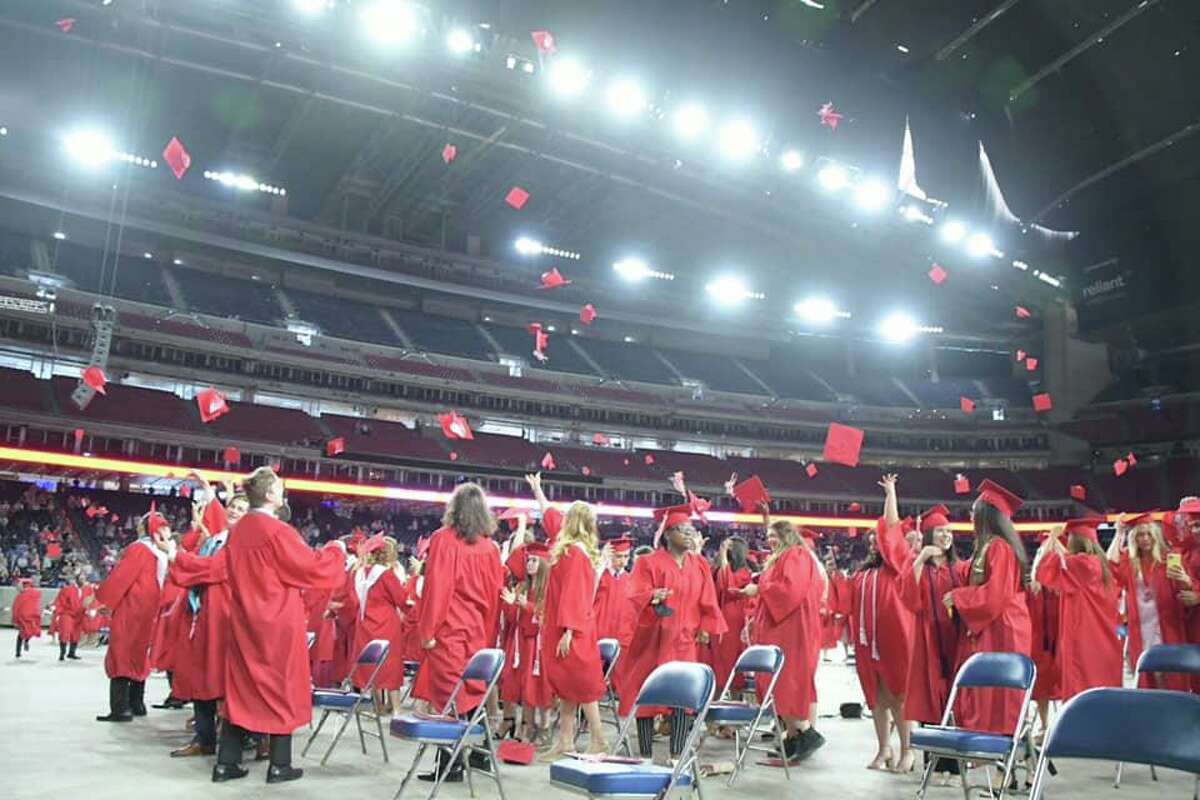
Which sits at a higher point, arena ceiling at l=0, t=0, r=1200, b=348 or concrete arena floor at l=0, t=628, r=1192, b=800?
arena ceiling at l=0, t=0, r=1200, b=348

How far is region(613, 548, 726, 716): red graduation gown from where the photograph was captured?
22.3 ft

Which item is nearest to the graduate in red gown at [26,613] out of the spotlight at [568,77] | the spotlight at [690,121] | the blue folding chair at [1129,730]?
the blue folding chair at [1129,730]

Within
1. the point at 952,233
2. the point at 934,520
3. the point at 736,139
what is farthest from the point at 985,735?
the point at 952,233

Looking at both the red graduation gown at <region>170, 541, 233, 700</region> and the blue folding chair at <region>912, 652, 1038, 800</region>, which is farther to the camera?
the red graduation gown at <region>170, 541, 233, 700</region>

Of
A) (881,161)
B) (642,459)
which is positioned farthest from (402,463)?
(881,161)

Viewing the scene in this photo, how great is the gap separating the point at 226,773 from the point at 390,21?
68.4 feet

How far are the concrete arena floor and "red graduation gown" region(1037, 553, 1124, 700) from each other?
30.0 inches

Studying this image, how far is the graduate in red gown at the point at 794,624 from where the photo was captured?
696 centimetres

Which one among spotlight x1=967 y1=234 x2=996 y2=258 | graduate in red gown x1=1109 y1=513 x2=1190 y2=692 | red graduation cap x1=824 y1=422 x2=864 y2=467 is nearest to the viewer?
graduate in red gown x1=1109 y1=513 x2=1190 y2=692

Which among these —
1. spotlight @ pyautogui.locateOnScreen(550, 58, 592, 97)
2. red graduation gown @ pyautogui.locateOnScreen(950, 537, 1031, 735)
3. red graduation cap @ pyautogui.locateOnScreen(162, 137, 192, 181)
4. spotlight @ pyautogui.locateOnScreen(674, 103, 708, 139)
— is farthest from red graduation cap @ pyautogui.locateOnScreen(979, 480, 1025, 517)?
red graduation cap @ pyautogui.locateOnScreen(162, 137, 192, 181)

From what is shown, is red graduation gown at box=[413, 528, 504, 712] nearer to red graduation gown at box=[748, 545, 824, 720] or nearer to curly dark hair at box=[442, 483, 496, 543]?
curly dark hair at box=[442, 483, 496, 543]

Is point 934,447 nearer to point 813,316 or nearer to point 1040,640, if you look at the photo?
point 813,316

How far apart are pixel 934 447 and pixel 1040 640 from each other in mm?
37857

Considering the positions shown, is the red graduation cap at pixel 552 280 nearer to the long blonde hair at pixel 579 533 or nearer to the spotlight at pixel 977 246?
the spotlight at pixel 977 246
